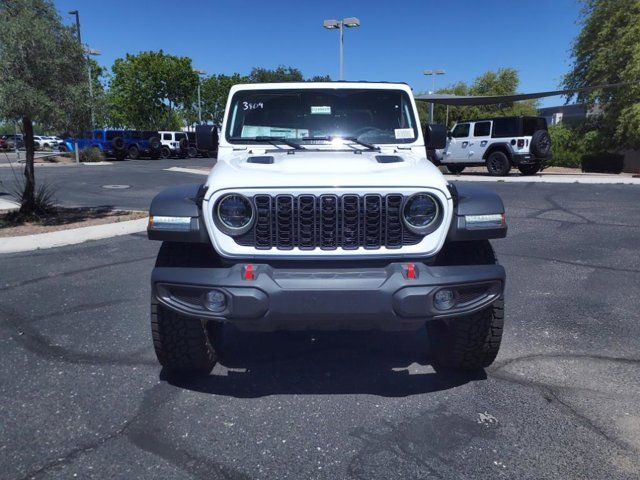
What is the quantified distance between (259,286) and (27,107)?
305 inches

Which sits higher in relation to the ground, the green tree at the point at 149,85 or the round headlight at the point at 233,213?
the green tree at the point at 149,85

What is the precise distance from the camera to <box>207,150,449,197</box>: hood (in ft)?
9.45

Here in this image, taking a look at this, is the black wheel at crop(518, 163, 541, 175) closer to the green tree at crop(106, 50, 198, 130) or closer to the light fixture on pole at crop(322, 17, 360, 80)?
the light fixture on pole at crop(322, 17, 360, 80)

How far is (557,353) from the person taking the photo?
3922mm

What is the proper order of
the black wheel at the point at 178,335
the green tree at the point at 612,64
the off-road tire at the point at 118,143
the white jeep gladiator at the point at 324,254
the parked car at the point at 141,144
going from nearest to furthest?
1. the white jeep gladiator at the point at 324,254
2. the black wheel at the point at 178,335
3. the green tree at the point at 612,64
4. the off-road tire at the point at 118,143
5. the parked car at the point at 141,144

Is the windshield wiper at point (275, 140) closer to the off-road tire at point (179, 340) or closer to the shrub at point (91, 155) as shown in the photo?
the off-road tire at point (179, 340)

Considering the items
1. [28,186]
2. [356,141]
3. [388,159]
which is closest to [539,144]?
[28,186]

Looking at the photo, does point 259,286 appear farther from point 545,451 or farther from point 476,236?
point 545,451

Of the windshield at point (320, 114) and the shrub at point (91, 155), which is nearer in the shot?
the windshield at point (320, 114)

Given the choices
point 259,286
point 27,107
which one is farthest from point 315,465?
point 27,107

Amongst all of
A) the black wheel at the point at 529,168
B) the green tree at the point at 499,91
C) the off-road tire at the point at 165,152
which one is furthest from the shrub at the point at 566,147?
the off-road tire at the point at 165,152

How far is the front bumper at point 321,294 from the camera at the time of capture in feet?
8.86

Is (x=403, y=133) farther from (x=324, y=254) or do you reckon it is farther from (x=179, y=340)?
(x=179, y=340)

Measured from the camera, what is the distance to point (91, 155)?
30641 millimetres
